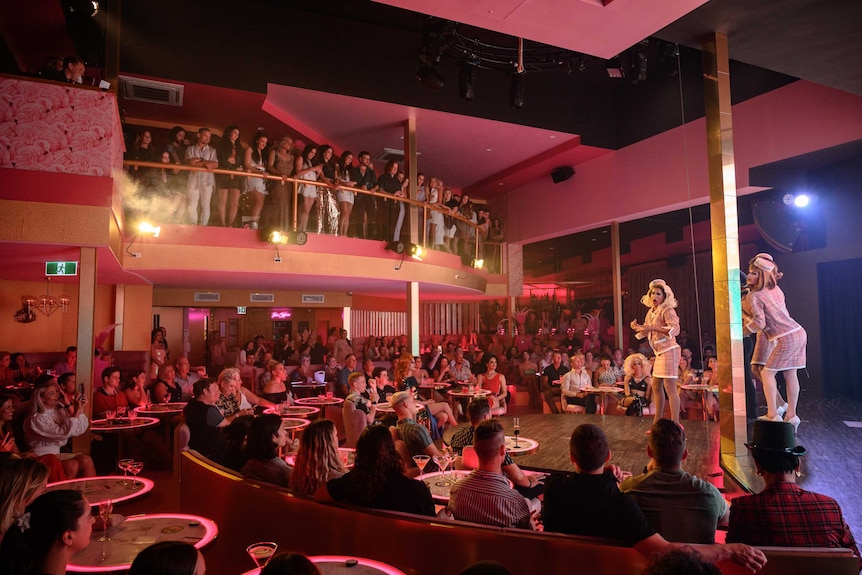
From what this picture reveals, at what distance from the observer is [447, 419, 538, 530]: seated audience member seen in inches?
108

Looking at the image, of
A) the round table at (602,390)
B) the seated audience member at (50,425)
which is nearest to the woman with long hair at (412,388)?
the round table at (602,390)

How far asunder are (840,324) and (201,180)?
37.4 feet

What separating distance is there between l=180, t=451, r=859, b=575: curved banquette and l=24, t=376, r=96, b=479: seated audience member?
1.98m

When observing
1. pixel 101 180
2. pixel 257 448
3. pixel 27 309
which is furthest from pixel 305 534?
pixel 27 309

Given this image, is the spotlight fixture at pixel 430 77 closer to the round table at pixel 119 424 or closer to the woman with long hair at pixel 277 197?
the woman with long hair at pixel 277 197

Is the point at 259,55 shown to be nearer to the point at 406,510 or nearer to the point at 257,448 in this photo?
the point at 257,448

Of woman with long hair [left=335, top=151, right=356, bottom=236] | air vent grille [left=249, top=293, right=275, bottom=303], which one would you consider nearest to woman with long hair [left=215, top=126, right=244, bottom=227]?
woman with long hair [left=335, top=151, right=356, bottom=236]

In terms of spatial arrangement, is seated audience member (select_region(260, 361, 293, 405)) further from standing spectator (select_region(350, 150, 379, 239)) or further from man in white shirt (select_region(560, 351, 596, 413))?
man in white shirt (select_region(560, 351, 596, 413))

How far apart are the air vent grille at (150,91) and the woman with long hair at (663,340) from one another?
803 cm

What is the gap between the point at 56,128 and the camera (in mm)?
5754

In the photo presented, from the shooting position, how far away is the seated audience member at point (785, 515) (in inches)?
91.4

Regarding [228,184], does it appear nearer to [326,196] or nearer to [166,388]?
[326,196]

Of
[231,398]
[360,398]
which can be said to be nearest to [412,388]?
[360,398]

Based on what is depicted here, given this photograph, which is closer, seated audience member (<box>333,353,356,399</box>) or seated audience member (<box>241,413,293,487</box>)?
seated audience member (<box>241,413,293,487</box>)
